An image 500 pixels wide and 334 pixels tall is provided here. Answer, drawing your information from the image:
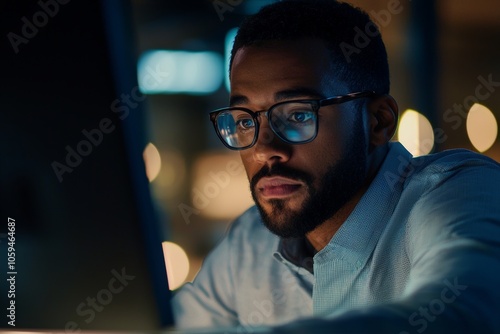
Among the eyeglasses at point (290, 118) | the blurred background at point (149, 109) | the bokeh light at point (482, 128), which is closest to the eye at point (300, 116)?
the eyeglasses at point (290, 118)

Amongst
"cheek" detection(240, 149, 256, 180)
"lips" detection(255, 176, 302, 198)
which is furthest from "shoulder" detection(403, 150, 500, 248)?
"cheek" detection(240, 149, 256, 180)

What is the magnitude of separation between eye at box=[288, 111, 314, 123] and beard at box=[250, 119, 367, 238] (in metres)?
0.11

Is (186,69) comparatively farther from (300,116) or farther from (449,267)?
(449,267)

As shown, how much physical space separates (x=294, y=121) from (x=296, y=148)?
60 mm

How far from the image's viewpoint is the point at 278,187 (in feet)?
4.77

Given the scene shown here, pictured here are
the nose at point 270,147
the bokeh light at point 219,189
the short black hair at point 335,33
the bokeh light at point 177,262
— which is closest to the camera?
the nose at point 270,147

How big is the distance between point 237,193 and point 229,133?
4.72 m

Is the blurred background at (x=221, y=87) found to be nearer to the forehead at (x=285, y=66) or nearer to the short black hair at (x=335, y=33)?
the short black hair at (x=335, y=33)

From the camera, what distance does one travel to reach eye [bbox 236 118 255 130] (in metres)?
1.53

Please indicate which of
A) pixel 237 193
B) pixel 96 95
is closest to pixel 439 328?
pixel 96 95

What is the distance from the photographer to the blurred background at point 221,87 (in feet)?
15.7

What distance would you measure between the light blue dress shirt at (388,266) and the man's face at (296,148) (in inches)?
3.3

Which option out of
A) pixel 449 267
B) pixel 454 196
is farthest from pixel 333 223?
pixel 449 267

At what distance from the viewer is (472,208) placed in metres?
1.11
